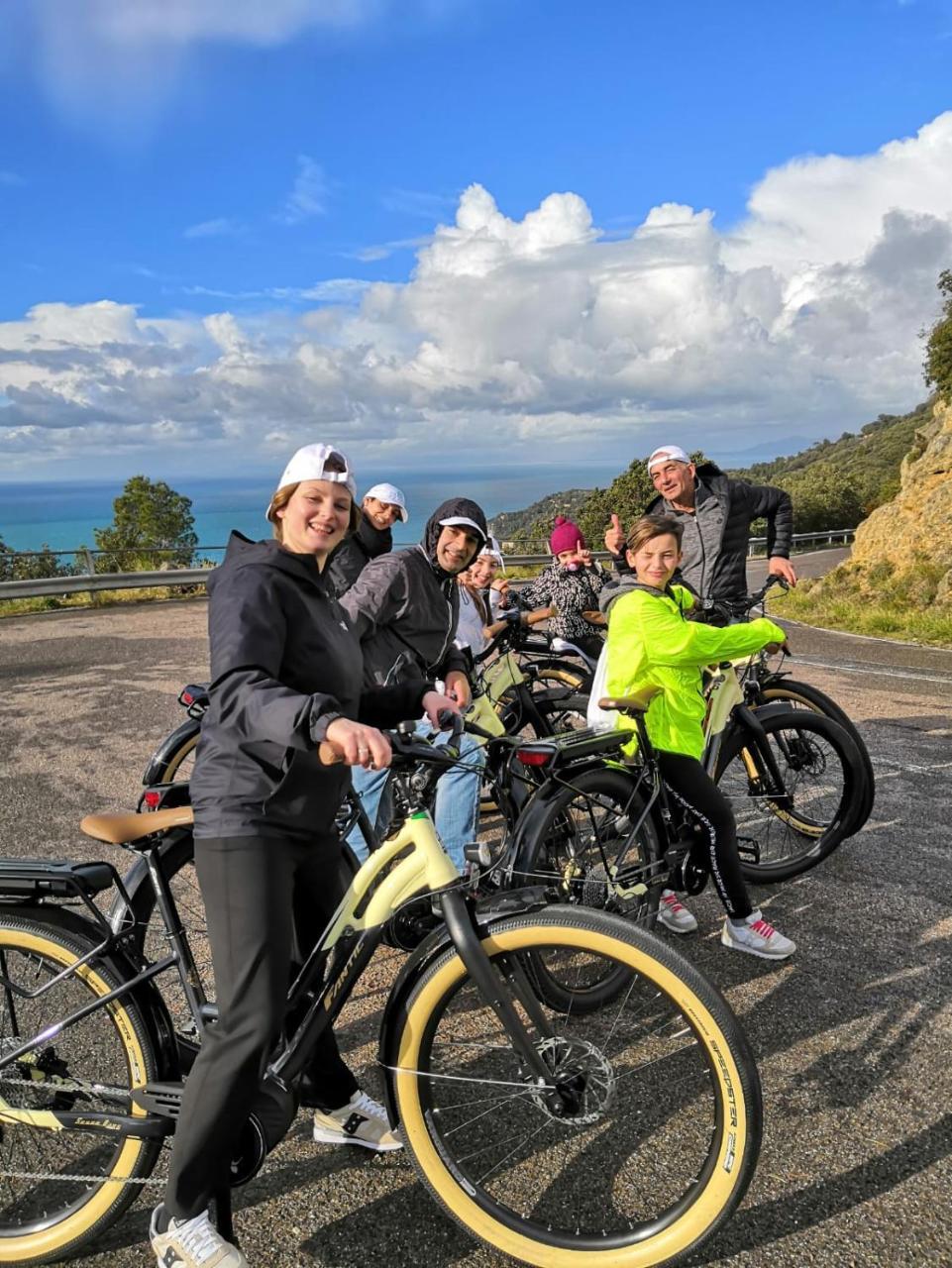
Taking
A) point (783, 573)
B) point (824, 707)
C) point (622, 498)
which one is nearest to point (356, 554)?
point (783, 573)

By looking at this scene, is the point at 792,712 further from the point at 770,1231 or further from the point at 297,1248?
the point at 297,1248

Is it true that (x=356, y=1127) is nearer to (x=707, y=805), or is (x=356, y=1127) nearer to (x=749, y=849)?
(x=707, y=805)

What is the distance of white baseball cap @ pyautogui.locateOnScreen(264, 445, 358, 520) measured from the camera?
2195mm

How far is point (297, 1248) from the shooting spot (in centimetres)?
226

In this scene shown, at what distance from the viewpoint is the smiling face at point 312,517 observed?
85.6 inches

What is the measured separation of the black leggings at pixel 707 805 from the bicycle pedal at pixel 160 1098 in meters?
2.20

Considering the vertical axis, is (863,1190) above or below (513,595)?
below

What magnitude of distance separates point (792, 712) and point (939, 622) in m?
10.4

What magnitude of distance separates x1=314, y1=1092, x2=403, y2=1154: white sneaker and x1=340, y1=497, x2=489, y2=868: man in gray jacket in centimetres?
142

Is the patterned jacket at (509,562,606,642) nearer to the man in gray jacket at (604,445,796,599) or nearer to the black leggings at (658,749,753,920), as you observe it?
the man in gray jacket at (604,445,796,599)

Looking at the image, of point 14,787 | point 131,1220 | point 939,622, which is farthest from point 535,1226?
point 939,622

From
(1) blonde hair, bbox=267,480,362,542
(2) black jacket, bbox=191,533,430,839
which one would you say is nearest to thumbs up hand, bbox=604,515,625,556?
(1) blonde hair, bbox=267,480,362,542

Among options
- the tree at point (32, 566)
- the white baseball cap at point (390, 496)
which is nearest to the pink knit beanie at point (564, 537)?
the white baseball cap at point (390, 496)

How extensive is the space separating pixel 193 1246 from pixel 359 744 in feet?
4.54
